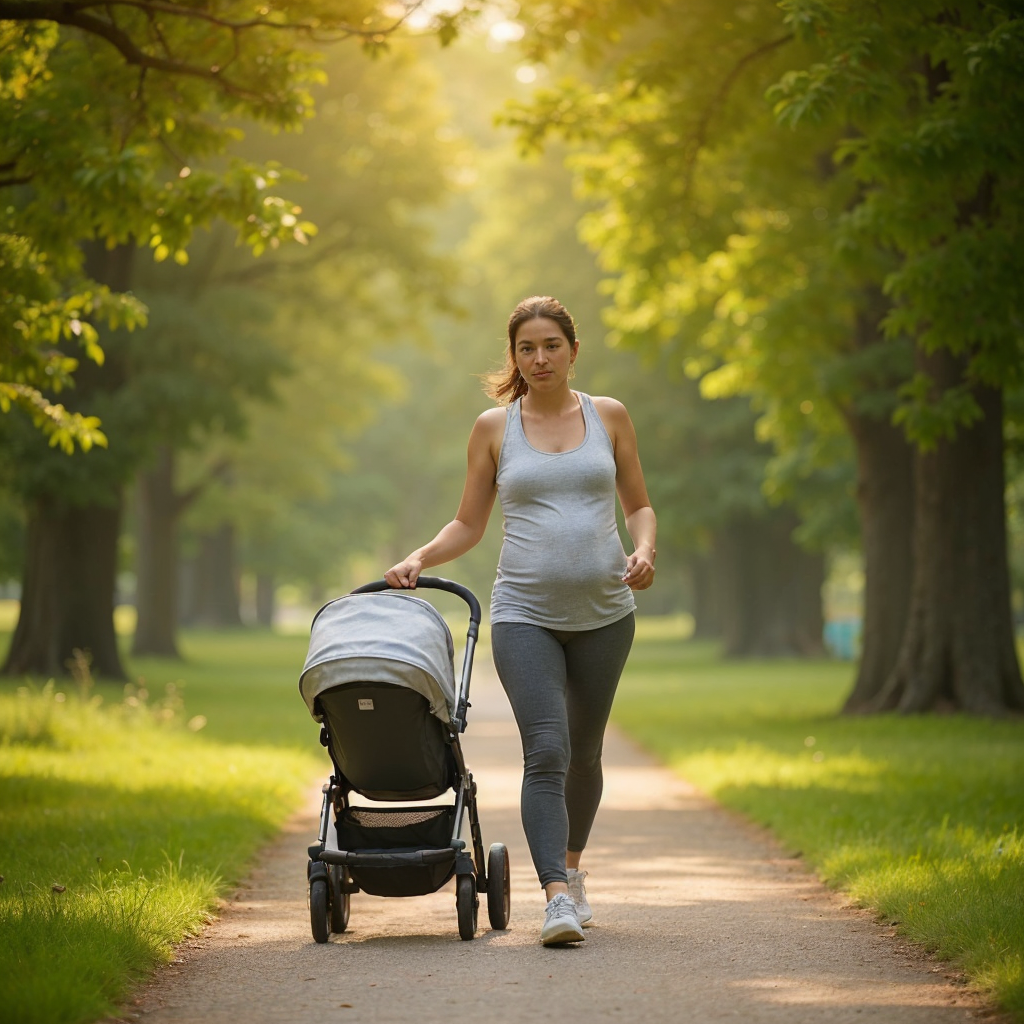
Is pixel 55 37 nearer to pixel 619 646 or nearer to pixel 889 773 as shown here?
pixel 619 646

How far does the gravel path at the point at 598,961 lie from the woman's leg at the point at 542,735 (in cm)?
35

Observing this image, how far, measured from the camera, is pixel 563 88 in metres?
13.7

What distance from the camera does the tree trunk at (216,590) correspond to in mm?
49531

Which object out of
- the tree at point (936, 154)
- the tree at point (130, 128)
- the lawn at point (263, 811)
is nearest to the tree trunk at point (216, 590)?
the lawn at point (263, 811)

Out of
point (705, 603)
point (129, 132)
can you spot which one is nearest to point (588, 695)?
point (129, 132)

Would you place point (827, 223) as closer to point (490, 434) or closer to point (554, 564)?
point (490, 434)

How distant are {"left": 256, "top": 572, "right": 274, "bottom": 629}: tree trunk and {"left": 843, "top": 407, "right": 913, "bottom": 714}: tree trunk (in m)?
42.0

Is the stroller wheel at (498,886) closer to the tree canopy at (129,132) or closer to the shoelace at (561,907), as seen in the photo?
the shoelace at (561,907)

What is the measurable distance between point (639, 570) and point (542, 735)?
0.69 metres

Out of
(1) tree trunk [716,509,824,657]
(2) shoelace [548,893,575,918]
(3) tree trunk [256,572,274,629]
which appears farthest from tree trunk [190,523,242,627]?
(2) shoelace [548,893,575,918]

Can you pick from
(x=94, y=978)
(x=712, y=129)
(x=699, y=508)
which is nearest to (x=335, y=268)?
(x=699, y=508)

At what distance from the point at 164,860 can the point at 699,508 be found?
24561 millimetres

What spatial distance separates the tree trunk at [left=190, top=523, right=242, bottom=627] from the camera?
49.5m

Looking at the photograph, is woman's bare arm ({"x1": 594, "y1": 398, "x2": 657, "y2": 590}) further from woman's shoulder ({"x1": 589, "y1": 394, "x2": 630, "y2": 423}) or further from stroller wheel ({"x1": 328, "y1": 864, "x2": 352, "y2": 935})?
stroller wheel ({"x1": 328, "y1": 864, "x2": 352, "y2": 935})
